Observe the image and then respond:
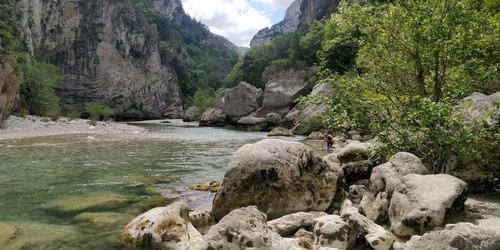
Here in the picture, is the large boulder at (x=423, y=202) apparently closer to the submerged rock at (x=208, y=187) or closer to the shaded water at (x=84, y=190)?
the shaded water at (x=84, y=190)

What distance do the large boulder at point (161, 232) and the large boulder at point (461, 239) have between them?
11.8 feet

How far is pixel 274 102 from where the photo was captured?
5650cm

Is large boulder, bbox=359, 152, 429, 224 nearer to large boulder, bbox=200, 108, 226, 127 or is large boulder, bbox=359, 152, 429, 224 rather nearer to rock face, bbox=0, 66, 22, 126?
rock face, bbox=0, 66, 22, 126

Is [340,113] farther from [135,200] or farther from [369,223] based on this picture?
[135,200]

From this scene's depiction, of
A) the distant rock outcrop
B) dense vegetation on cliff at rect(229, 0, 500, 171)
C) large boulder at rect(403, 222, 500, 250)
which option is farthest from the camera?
the distant rock outcrop

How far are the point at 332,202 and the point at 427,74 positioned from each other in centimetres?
441

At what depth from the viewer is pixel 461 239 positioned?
471cm

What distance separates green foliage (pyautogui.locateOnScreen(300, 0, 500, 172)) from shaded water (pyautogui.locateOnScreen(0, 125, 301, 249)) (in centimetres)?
524

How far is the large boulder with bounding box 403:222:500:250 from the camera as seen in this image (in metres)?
4.69

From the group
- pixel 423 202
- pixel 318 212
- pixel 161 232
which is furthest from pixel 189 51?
pixel 423 202

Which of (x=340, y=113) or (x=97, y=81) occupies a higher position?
(x=97, y=81)

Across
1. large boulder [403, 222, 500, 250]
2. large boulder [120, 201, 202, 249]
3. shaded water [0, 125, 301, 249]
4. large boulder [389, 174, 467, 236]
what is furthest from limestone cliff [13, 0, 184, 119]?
large boulder [403, 222, 500, 250]

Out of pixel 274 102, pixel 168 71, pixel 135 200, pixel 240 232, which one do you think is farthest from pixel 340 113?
pixel 168 71

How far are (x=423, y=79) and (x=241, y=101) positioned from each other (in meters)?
52.3
